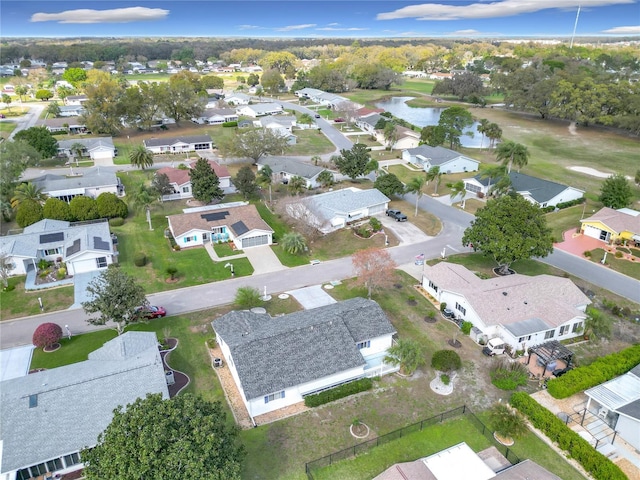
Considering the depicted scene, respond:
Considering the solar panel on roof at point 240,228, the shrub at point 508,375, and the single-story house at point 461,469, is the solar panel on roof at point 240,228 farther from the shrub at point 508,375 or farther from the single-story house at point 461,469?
the single-story house at point 461,469

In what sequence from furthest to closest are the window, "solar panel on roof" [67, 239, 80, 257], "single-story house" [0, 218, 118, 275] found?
"solar panel on roof" [67, 239, 80, 257], "single-story house" [0, 218, 118, 275], the window

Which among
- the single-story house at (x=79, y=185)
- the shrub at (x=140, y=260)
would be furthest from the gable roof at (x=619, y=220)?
the single-story house at (x=79, y=185)

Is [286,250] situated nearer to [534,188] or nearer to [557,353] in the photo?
[557,353]

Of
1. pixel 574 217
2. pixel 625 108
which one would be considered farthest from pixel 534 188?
pixel 625 108

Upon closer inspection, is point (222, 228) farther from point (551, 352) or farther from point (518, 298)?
point (551, 352)

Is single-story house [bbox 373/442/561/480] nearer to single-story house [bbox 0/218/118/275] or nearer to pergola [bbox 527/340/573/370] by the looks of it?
pergola [bbox 527/340/573/370]

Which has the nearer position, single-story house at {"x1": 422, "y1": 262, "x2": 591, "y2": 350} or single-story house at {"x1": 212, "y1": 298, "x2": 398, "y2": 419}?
single-story house at {"x1": 212, "y1": 298, "x2": 398, "y2": 419}

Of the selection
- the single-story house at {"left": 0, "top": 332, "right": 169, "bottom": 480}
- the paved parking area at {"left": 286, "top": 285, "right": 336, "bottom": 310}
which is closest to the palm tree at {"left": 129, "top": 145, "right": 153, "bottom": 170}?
the paved parking area at {"left": 286, "top": 285, "right": 336, "bottom": 310}
